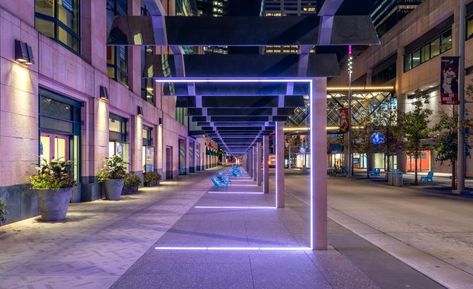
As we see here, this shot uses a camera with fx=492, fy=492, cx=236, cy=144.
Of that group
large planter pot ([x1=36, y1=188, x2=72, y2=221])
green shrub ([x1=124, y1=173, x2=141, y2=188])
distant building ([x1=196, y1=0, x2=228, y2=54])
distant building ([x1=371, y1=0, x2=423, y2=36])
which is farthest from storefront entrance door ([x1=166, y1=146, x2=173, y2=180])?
distant building ([x1=371, y1=0, x2=423, y2=36])

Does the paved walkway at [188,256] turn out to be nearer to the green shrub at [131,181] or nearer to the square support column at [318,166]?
the square support column at [318,166]

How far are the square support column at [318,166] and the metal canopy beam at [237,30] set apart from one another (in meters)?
1.41

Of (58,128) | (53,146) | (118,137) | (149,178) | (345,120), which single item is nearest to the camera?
(53,146)

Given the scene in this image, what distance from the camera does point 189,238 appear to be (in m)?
10.4

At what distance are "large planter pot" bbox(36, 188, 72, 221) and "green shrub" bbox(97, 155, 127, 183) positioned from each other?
6.71m

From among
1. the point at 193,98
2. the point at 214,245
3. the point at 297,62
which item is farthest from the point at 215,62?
the point at 193,98

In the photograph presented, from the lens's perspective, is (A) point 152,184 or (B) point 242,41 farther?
A: (A) point 152,184

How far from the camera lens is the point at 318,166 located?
29.4ft

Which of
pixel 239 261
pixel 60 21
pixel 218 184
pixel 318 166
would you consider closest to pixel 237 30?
pixel 318 166

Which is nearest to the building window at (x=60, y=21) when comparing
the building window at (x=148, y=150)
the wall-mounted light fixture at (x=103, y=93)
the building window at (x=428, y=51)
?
the wall-mounted light fixture at (x=103, y=93)

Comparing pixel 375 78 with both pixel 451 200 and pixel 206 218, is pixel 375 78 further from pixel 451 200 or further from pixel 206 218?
pixel 206 218

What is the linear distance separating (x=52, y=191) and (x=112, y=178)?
Result: 7208 millimetres

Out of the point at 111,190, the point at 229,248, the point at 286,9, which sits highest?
the point at 286,9

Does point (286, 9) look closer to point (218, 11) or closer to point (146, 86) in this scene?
point (218, 11)
